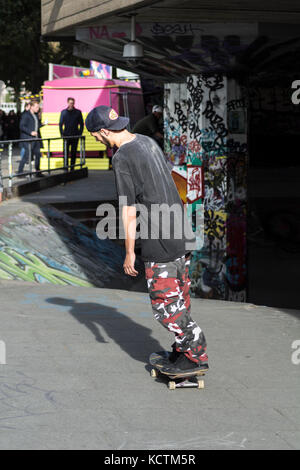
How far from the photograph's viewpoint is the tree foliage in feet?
121

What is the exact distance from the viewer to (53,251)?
41.8 feet

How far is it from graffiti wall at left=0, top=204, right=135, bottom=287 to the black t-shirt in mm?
5432

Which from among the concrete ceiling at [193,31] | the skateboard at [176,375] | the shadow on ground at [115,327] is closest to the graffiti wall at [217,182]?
the concrete ceiling at [193,31]

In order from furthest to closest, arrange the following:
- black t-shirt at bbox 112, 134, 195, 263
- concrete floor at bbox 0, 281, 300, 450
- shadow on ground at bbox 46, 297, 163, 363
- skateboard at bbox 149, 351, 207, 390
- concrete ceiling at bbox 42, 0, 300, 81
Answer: concrete ceiling at bbox 42, 0, 300, 81 → shadow on ground at bbox 46, 297, 163, 363 → skateboard at bbox 149, 351, 207, 390 → black t-shirt at bbox 112, 134, 195, 263 → concrete floor at bbox 0, 281, 300, 450

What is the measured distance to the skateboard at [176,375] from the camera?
513 centimetres

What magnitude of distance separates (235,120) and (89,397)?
6913mm

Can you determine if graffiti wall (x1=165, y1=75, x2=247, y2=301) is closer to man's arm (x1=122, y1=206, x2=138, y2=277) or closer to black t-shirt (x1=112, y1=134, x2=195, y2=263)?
black t-shirt (x1=112, y1=134, x2=195, y2=263)

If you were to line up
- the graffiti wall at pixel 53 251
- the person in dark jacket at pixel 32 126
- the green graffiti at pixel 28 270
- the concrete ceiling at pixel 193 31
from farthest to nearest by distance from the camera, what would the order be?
1. the person in dark jacket at pixel 32 126
2. the graffiti wall at pixel 53 251
3. the green graffiti at pixel 28 270
4. the concrete ceiling at pixel 193 31

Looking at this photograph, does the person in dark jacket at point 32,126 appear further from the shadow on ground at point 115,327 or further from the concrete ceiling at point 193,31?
the shadow on ground at point 115,327

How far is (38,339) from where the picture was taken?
649 centimetres

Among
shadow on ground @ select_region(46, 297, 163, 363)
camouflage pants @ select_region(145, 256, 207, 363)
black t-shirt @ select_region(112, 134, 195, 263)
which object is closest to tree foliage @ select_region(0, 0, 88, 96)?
shadow on ground @ select_region(46, 297, 163, 363)

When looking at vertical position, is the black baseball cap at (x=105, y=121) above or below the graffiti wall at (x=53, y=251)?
above

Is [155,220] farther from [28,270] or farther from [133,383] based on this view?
[28,270]

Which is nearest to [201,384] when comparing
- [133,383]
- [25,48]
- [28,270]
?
[133,383]
